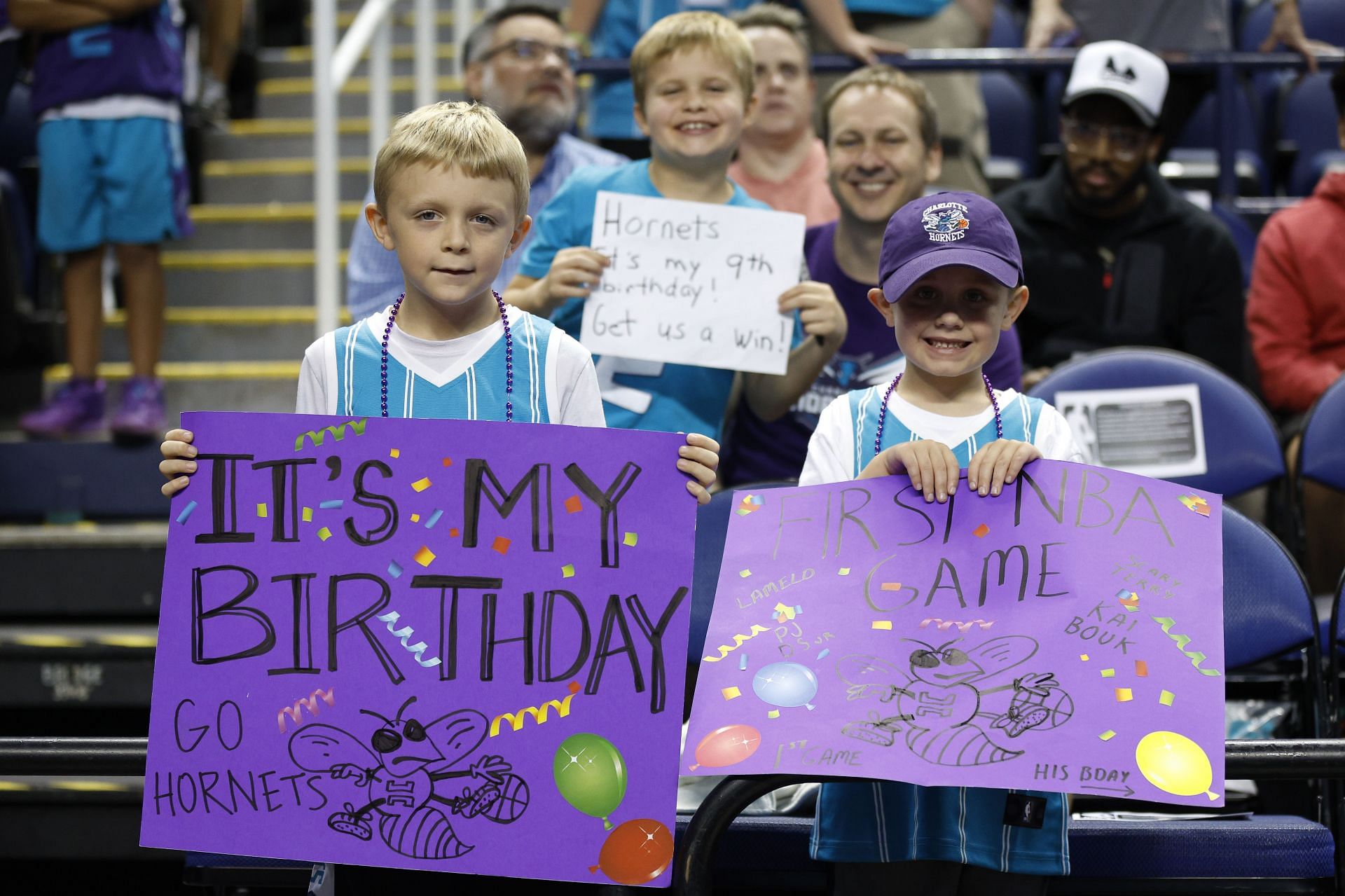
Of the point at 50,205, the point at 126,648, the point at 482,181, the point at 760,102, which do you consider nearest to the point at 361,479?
the point at 482,181

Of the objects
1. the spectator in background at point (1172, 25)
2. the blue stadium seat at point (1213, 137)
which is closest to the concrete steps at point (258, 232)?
the spectator in background at point (1172, 25)

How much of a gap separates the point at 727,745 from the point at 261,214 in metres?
4.41

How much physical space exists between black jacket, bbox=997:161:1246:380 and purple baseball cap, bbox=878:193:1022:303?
1.66 meters

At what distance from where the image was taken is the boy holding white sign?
113 inches

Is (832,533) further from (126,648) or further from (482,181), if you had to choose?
(126,648)

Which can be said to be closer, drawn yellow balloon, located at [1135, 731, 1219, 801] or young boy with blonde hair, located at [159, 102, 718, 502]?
drawn yellow balloon, located at [1135, 731, 1219, 801]

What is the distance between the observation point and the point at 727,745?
1.76 meters

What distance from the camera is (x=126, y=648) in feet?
11.5

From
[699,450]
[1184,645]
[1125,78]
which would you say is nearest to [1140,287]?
[1125,78]

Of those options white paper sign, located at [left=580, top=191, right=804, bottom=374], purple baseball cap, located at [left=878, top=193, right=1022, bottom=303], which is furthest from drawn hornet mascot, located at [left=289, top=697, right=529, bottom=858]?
white paper sign, located at [left=580, top=191, right=804, bottom=374]

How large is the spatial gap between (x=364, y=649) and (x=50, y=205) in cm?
295

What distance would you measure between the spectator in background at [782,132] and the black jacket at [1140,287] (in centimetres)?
53

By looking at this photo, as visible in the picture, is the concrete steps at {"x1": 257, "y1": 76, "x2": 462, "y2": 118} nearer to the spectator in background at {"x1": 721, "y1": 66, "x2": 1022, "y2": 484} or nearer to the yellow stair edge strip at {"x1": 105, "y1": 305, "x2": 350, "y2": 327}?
the yellow stair edge strip at {"x1": 105, "y1": 305, "x2": 350, "y2": 327}

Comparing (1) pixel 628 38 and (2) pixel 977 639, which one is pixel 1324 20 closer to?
(1) pixel 628 38
